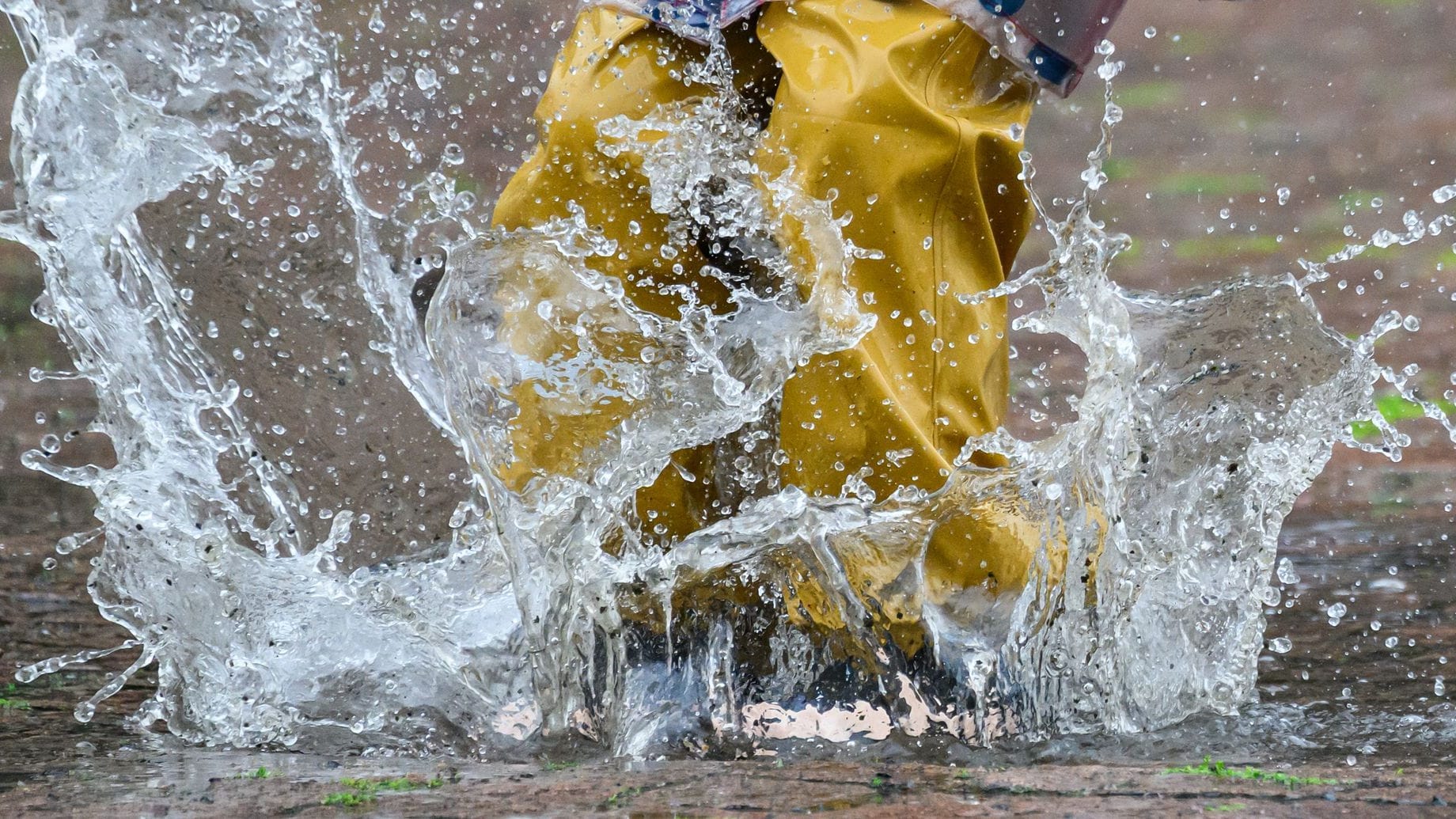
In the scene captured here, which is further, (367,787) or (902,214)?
Result: (902,214)

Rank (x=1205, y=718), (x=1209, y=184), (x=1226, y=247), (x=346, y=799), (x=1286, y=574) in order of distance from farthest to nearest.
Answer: (x=1209, y=184), (x=1226, y=247), (x=1286, y=574), (x=1205, y=718), (x=346, y=799)

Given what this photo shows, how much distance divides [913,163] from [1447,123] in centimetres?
517

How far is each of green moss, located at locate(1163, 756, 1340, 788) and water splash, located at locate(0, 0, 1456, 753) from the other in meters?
0.23

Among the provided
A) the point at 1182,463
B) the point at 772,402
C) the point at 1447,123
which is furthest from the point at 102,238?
the point at 1447,123

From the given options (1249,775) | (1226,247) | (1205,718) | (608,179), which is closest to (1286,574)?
(1205,718)

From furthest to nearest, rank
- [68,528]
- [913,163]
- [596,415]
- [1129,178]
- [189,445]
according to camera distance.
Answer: [1129,178], [68,528], [189,445], [596,415], [913,163]

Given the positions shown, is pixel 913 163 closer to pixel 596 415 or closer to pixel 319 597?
pixel 596 415

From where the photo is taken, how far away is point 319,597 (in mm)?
1911

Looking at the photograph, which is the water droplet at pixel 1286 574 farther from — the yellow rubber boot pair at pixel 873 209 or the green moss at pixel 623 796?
the green moss at pixel 623 796

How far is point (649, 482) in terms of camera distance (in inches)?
73.4

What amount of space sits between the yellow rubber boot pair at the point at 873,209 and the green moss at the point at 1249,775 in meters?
0.37

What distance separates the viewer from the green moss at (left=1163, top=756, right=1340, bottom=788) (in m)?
1.41

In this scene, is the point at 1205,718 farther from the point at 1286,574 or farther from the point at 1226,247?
the point at 1226,247

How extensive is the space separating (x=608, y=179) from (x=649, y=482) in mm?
371
